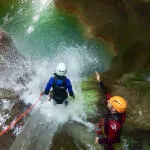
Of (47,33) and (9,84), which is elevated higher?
(9,84)

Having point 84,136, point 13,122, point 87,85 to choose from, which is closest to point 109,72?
point 87,85

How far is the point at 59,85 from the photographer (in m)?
9.47

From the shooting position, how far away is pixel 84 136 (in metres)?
9.79

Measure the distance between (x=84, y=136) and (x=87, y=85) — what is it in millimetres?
2299

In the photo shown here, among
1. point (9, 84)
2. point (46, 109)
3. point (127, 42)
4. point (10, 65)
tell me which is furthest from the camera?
point (127, 42)

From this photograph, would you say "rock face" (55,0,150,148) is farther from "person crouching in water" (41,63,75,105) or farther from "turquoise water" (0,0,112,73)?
"person crouching in water" (41,63,75,105)

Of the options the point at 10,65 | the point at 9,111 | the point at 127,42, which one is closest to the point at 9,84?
the point at 10,65

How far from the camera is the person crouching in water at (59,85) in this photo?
9.37m

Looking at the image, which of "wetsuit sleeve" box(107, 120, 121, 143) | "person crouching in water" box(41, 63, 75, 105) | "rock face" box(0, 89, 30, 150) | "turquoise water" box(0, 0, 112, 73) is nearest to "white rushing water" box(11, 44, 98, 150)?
"rock face" box(0, 89, 30, 150)

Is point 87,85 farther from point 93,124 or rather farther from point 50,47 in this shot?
point 50,47

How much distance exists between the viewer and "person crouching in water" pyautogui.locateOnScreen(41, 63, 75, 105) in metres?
9.37

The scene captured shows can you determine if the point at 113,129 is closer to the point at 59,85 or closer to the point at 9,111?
the point at 59,85

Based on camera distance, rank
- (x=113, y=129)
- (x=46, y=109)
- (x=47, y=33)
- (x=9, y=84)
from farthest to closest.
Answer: (x=47, y=33) → (x=9, y=84) → (x=46, y=109) → (x=113, y=129)

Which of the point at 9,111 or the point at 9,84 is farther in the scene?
the point at 9,84
